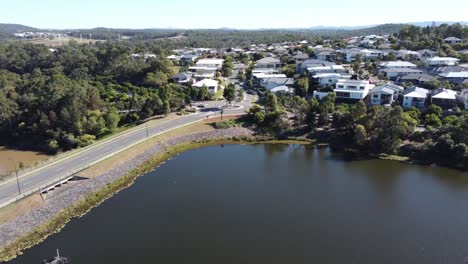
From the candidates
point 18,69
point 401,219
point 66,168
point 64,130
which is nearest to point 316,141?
point 401,219

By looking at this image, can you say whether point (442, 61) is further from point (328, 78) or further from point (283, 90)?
point (283, 90)

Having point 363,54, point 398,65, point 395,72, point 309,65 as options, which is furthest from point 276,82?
point 363,54

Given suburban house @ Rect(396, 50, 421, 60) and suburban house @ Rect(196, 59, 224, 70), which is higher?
suburban house @ Rect(396, 50, 421, 60)

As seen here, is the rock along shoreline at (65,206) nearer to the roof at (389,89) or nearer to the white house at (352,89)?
the white house at (352,89)

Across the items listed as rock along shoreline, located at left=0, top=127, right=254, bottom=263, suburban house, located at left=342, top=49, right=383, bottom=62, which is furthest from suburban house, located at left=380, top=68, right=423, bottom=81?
rock along shoreline, located at left=0, top=127, right=254, bottom=263

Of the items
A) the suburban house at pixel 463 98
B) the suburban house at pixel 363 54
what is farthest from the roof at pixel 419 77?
the suburban house at pixel 363 54

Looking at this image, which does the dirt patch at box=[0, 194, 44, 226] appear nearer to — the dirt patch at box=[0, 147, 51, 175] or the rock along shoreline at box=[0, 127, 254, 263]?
the rock along shoreline at box=[0, 127, 254, 263]
